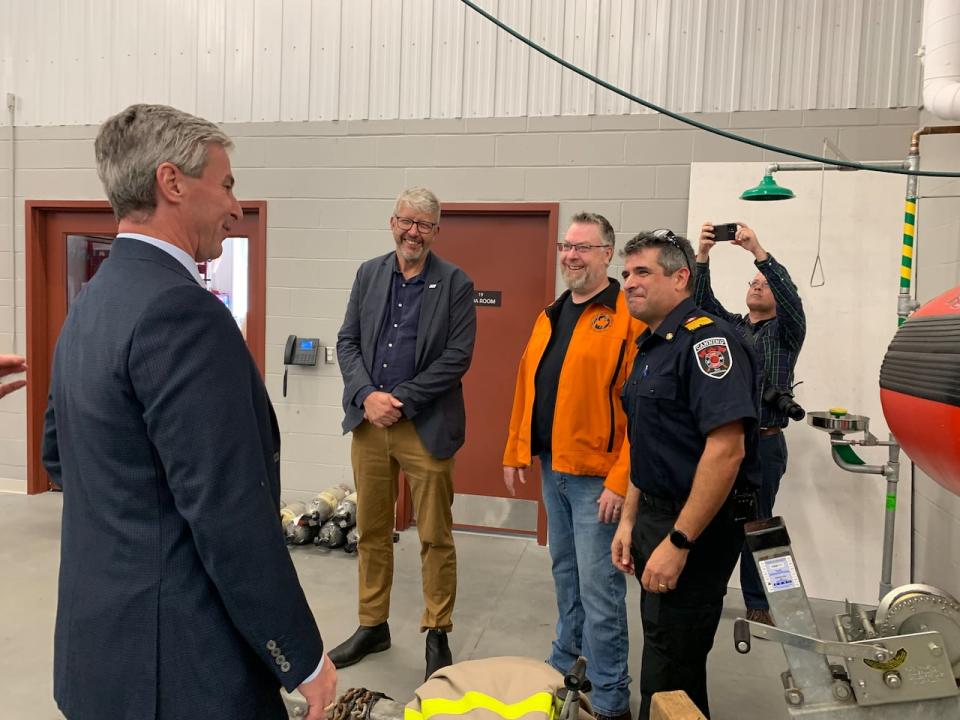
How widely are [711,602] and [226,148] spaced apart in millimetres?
1468

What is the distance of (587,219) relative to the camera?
7.23ft

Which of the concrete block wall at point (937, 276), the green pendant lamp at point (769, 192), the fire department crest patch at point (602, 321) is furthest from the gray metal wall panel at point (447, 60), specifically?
the concrete block wall at point (937, 276)

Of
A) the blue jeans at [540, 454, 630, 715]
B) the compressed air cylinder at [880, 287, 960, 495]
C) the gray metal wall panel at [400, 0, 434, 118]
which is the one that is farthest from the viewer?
the gray metal wall panel at [400, 0, 434, 118]

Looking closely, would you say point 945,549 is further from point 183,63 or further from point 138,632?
point 183,63

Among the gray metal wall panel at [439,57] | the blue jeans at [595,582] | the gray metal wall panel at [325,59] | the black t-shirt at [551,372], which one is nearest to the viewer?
the blue jeans at [595,582]

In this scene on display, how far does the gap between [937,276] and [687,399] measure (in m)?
1.94

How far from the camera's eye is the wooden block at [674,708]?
1.00m

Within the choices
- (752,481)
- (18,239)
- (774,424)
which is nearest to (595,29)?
(774,424)

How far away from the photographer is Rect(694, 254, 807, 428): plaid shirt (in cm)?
248

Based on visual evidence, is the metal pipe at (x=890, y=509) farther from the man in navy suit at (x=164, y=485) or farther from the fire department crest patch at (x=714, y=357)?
the man in navy suit at (x=164, y=485)

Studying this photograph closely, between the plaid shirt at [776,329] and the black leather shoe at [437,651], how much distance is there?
1533 millimetres

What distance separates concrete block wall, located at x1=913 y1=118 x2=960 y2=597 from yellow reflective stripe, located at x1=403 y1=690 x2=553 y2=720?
202cm

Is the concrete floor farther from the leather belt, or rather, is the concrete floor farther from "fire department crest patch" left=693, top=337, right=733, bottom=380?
"fire department crest patch" left=693, top=337, right=733, bottom=380

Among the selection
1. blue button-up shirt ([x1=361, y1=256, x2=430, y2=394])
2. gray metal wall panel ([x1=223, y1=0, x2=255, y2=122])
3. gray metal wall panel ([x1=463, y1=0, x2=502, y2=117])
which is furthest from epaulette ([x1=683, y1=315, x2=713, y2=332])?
gray metal wall panel ([x1=223, y1=0, x2=255, y2=122])
